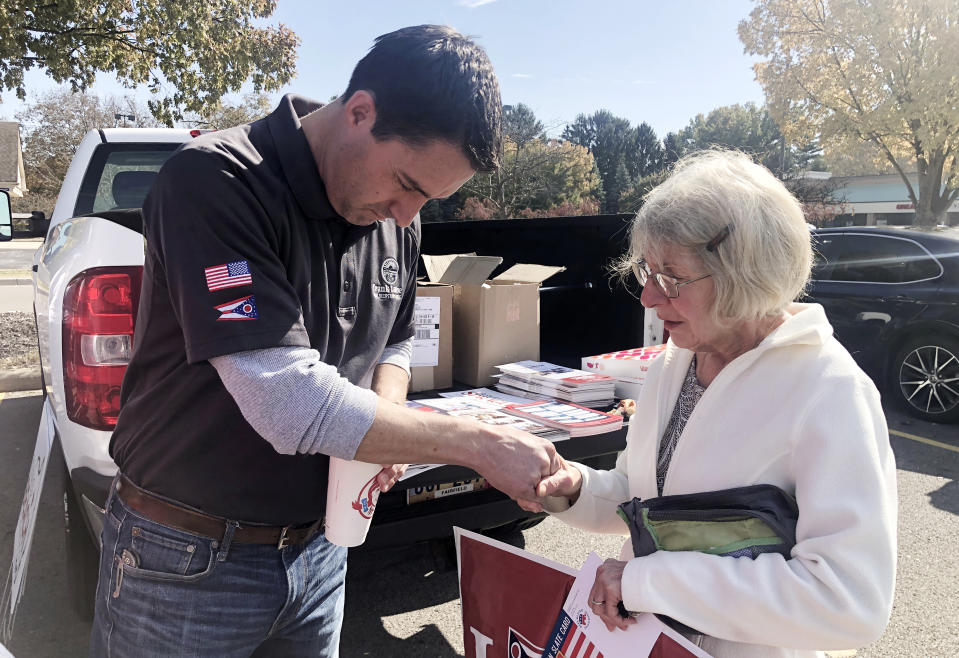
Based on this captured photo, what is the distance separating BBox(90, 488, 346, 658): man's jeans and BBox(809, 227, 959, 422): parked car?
19.2ft

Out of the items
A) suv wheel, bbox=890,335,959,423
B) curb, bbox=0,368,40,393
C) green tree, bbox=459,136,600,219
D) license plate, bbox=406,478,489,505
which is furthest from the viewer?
green tree, bbox=459,136,600,219

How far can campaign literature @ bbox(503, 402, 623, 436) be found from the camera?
2.55 meters

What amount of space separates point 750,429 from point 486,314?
179 centimetres

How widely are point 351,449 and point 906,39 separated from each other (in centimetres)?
2167

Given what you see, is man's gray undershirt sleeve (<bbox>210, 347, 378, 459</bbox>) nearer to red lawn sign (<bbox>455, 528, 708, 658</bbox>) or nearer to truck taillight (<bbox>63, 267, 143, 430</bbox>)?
red lawn sign (<bbox>455, 528, 708, 658</bbox>)

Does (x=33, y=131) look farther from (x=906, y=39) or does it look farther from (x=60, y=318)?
(x=60, y=318)

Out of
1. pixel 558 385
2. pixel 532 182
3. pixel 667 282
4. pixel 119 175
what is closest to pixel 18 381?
pixel 119 175

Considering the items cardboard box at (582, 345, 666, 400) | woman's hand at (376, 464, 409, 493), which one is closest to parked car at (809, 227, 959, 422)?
cardboard box at (582, 345, 666, 400)

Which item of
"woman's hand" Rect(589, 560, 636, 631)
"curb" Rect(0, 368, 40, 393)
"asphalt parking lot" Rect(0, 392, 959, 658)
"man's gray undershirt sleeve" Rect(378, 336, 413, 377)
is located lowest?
"asphalt parking lot" Rect(0, 392, 959, 658)

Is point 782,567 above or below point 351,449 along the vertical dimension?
below

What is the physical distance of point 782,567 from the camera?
123cm

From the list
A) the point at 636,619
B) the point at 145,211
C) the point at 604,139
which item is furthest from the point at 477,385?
the point at 604,139

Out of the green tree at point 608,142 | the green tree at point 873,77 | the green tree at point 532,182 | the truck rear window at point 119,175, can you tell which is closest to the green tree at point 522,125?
the green tree at point 532,182

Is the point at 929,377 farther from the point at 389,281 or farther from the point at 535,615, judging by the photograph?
the point at 389,281
